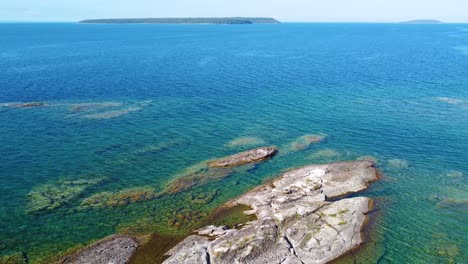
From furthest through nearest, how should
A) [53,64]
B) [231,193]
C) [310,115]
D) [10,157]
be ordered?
[53,64] → [310,115] → [10,157] → [231,193]

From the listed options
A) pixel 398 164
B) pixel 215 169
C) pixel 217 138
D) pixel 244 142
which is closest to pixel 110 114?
pixel 217 138

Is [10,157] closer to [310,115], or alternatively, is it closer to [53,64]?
[310,115]

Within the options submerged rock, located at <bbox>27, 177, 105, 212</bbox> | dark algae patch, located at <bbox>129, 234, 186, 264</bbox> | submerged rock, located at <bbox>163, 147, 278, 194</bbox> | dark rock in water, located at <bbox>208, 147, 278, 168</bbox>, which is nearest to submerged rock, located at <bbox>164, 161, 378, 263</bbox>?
dark algae patch, located at <bbox>129, 234, 186, 264</bbox>

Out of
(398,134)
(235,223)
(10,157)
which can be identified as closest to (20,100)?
(10,157)

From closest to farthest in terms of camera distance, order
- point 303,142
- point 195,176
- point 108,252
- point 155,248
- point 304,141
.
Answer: point 108,252 < point 155,248 < point 195,176 < point 303,142 < point 304,141

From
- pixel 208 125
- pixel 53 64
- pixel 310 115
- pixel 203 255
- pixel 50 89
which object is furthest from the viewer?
pixel 53 64

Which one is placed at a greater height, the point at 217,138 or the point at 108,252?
the point at 217,138

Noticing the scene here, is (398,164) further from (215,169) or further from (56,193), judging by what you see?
(56,193)

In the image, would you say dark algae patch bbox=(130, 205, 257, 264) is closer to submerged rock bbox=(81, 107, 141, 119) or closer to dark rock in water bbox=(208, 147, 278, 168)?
dark rock in water bbox=(208, 147, 278, 168)
